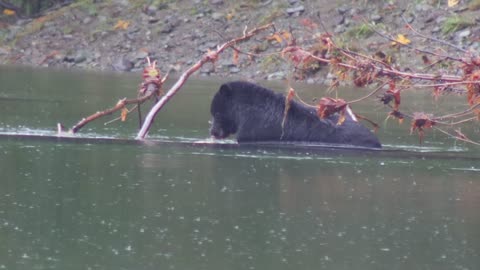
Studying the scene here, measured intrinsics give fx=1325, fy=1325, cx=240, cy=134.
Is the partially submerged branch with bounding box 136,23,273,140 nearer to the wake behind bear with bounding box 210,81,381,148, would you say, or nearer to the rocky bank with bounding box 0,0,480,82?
the wake behind bear with bounding box 210,81,381,148

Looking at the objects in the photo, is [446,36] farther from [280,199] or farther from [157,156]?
[280,199]

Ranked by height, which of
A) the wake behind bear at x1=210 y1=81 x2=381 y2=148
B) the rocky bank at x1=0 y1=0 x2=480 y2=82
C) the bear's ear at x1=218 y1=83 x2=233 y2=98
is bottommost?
the wake behind bear at x1=210 y1=81 x2=381 y2=148

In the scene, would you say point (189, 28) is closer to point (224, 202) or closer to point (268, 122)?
point (268, 122)

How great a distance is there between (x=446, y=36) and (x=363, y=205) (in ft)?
54.0

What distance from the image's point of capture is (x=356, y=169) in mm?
13133

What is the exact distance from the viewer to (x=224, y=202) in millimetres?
10852

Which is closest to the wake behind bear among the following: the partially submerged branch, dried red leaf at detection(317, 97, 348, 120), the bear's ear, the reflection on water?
the bear's ear

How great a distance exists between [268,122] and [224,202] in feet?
13.1

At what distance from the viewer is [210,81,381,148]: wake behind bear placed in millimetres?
14547

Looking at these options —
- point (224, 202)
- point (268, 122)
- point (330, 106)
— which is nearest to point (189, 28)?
point (268, 122)

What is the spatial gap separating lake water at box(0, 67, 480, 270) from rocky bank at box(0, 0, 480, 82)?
11.1 m

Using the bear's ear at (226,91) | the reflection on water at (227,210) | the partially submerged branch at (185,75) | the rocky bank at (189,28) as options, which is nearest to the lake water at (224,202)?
the reflection on water at (227,210)

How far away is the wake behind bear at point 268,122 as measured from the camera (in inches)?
573

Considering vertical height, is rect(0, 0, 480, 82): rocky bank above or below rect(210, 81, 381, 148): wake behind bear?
above
